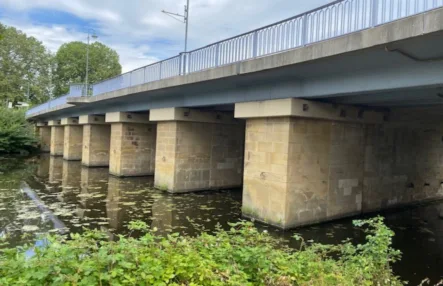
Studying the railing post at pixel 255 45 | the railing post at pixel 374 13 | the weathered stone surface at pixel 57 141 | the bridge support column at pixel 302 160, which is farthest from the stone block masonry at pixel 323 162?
the weathered stone surface at pixel 57 141

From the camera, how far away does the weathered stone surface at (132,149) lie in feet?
59.8

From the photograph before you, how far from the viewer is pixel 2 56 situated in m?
55.9

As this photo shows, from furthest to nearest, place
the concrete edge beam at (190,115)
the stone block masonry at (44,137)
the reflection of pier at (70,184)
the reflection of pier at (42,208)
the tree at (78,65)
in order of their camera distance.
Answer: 1. the tree at (78,65)
2. the stone block masonry at (44,137)
3. the concrete edge beam at (190,115)
4. the reflection of pier at (70,184)
5. the reflection of pier at (42,208)

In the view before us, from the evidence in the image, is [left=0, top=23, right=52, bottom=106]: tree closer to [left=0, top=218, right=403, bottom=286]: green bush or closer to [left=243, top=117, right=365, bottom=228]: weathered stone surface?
[left=243, top=117, right=365, bottom=228]: weathered stone surface

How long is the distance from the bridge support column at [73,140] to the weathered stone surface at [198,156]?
46.0ft

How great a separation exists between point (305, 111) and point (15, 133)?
30821 millimetres

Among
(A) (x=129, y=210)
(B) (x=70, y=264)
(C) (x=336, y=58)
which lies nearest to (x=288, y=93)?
(C) (x=336, y=58)

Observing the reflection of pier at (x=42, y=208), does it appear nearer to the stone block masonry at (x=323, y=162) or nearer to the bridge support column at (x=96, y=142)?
the stone block masonry at (x=323, y=162)

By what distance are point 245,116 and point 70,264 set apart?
779 cm

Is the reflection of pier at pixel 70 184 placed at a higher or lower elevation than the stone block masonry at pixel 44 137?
lower

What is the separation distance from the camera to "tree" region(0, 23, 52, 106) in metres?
55.7

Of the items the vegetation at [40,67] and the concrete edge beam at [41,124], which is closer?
the concrete edge beam at [41,124]

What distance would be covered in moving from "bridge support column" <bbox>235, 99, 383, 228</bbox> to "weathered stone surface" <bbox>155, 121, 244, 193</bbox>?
428 centimetres

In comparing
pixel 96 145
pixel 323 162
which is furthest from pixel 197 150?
pixel 96 145
